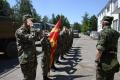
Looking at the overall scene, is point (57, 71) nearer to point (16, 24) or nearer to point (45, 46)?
point (45, 46)

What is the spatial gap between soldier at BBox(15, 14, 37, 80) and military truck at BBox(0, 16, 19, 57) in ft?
27.7

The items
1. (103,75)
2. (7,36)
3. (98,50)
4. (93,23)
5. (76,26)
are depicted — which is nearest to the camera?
(98,50)

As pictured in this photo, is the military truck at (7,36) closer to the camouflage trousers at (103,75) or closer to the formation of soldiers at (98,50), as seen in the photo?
the formation of soldiers at (98,50)

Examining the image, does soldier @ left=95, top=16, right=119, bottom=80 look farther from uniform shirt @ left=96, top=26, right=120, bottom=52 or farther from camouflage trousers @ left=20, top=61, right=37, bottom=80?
camouflage trousers @ left=20, top=61, right=37, bottom=80

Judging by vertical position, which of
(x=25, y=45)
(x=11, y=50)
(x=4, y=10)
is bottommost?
(x=11, y=50)

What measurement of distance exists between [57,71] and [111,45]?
6.22 m

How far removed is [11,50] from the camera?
712 inches

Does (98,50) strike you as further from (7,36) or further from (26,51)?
(7,36)

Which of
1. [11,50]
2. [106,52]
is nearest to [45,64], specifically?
[106,52]

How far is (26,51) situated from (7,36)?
9.29 metres

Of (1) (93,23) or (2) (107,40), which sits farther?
(1) (93,23)

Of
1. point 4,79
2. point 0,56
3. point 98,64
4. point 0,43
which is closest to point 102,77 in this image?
point 98,64

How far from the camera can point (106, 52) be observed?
7.39 m

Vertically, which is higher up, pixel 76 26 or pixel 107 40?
pixel 107 40
